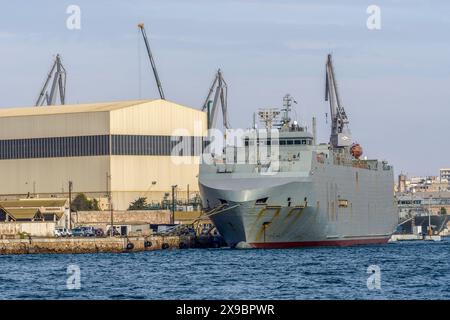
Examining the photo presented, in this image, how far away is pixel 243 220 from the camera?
95375 mm

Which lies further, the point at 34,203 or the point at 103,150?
the point at 103,150

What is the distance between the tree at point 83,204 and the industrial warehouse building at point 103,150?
15.3ft

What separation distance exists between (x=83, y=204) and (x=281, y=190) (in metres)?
53.9

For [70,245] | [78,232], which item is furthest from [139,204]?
[70,245]

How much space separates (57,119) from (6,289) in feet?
337

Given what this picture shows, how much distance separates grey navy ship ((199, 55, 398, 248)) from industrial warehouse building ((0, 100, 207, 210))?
41.8 m

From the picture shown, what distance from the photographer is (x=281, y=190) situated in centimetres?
9569

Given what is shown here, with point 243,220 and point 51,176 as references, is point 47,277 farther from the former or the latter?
point 51,176

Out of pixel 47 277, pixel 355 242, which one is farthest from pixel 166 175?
pixel 47 277

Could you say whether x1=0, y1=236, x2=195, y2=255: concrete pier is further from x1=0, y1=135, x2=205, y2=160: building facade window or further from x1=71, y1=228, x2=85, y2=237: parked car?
x1=0, y1=135, x2=205, y2=160: building facade window

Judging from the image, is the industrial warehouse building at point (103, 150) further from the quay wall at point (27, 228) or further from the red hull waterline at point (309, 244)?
Answer: the red hull waterline at point (309, 244)

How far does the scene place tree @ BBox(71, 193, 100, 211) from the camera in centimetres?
14302

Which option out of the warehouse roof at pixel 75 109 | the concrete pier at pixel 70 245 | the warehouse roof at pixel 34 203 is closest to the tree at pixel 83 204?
the warehouse roof at pixel 34 203

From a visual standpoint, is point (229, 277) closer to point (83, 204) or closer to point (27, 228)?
point (27, 228)
